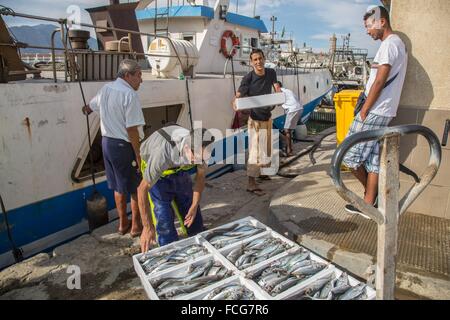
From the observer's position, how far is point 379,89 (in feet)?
11.2

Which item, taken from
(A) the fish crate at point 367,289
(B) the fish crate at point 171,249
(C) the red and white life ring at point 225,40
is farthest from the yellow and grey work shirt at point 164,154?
(C) the red and white life ring at point 225,40

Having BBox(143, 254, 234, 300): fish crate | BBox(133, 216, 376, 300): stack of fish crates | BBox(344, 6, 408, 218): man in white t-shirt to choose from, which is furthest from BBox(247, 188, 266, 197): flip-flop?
BBox(143, 254, 234, 300): fish crate

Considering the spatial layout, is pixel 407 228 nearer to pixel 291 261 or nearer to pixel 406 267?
pixel 406 267

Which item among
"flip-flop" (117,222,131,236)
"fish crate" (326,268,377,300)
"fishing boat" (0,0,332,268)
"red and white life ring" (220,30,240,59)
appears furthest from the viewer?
"red and white life ring" (220,30,240,59)

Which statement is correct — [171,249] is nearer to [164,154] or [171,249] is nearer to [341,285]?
[164,154]

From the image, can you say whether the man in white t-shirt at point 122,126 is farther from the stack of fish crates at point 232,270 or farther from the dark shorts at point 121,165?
the stack of fish crates at point 232,270

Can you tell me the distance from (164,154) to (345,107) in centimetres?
410

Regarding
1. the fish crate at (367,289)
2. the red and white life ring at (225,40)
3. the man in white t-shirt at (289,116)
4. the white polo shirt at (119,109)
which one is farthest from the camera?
the red and white life ring at (225,40)

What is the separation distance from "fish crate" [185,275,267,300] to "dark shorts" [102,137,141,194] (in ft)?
6.79

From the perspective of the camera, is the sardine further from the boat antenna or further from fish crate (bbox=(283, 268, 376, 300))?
the boat antenna

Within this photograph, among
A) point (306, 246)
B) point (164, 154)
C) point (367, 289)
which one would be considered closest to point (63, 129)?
point (164, 154)

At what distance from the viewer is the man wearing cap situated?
3104 mm

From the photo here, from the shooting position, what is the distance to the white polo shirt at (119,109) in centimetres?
384
